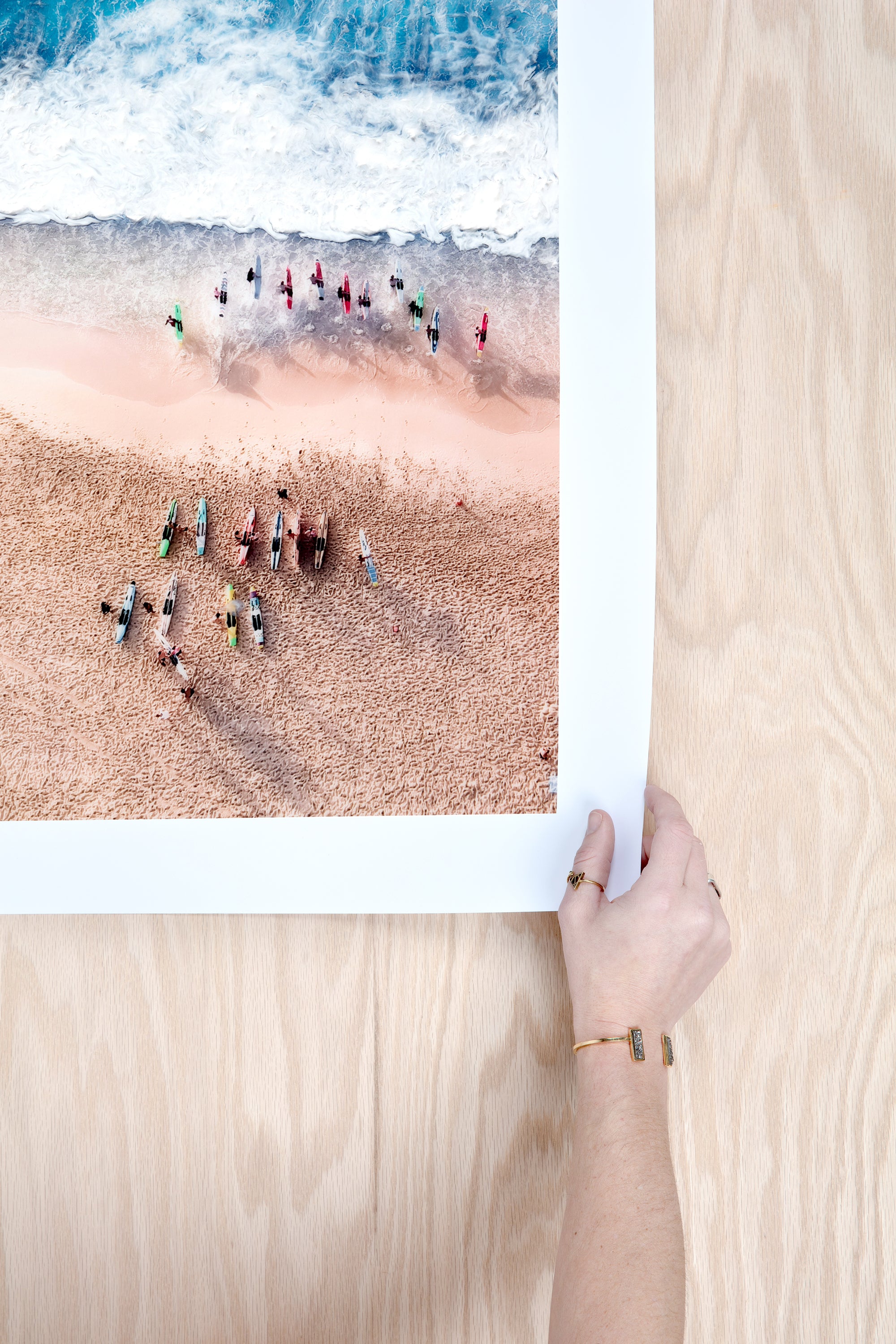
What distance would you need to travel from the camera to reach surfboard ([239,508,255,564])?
0.52 metres

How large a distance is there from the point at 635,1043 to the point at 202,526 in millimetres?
414

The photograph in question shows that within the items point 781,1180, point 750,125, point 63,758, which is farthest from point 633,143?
point 781,1180

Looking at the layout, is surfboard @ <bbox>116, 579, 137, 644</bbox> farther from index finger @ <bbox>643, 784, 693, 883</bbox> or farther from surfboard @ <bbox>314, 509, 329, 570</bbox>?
index finger @ <bbox>643, 784, 693, 883</bbox>

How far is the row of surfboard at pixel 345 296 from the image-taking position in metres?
0.52

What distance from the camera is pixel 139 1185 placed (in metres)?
0.52

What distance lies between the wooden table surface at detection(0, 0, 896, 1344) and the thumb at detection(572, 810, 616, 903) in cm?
6

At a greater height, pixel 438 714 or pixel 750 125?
pixel 750 125

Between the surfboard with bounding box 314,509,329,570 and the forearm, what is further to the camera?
the surfboard with bounding box 314,509,329,570

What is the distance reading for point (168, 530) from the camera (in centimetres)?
52

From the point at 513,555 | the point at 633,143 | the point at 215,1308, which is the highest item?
the point at 633,143

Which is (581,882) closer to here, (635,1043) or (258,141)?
(635,1043)

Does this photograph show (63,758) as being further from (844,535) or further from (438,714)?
(844,535)

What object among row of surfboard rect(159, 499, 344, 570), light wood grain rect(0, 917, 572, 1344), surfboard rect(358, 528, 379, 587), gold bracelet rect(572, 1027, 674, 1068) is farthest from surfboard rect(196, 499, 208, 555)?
gold bracelet rect(572, 1027, 674, 1068)

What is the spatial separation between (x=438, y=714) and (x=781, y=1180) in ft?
1.24
